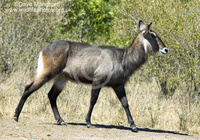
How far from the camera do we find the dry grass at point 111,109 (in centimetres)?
892

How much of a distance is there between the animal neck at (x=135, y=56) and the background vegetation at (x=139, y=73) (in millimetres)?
1410

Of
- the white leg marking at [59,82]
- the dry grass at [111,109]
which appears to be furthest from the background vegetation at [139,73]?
the white leg marking at [59,82]

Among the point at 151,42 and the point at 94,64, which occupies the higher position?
the point at 151,42

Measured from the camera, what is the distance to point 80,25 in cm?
1422

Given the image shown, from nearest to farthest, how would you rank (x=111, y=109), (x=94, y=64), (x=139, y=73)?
(x=94, y=64)
(x=111, y=109)
(x=139, y=73)

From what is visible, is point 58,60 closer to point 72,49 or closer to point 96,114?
point 72,49

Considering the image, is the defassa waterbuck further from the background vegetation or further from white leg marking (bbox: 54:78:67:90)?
the background vegetation

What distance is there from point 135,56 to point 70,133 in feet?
7.33

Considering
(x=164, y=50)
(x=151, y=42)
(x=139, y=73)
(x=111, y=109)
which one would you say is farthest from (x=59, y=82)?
(x=139, y=73)

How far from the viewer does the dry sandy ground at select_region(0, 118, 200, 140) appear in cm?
665

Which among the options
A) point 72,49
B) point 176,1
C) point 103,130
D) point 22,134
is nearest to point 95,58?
point 72,49

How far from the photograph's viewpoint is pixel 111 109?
31.3 ft

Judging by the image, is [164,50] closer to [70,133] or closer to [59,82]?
[59,82]

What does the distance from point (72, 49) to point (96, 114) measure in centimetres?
200
